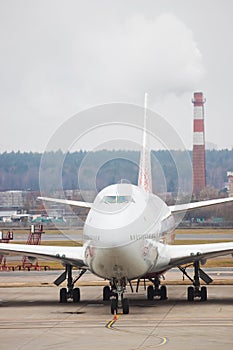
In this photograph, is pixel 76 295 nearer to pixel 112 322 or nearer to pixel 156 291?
pixel 156 291

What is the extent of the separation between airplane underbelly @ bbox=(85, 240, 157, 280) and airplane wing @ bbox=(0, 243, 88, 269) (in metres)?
2.34

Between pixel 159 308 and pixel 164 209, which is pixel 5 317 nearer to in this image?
pixel 159 308

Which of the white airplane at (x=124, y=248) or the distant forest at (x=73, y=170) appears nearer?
the white airplane at (x=124, y=248)

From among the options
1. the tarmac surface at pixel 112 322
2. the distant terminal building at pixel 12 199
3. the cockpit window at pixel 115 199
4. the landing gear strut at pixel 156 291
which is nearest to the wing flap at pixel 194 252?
the tarmac surface at pixel 112 322

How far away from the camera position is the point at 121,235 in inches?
1040

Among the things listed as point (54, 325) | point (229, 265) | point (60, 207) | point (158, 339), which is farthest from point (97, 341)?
point (60, 207)

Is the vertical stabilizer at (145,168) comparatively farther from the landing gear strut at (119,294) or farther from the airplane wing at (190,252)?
the landing gear strut at (119,294)

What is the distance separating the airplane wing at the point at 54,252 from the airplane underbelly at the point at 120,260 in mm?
2340

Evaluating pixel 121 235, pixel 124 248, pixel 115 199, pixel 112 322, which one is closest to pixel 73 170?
pixel 115 199

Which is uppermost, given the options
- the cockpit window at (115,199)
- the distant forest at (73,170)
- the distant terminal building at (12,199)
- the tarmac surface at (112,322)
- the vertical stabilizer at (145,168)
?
the distant forest at (73,170)

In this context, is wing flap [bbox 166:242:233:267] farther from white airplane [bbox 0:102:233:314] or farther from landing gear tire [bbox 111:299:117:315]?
landing gear tire [bbox 111:299:117:315]

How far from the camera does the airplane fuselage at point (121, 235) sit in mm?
26562

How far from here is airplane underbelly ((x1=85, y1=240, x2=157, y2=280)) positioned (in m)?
26.8

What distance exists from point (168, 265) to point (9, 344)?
37.2 feet
